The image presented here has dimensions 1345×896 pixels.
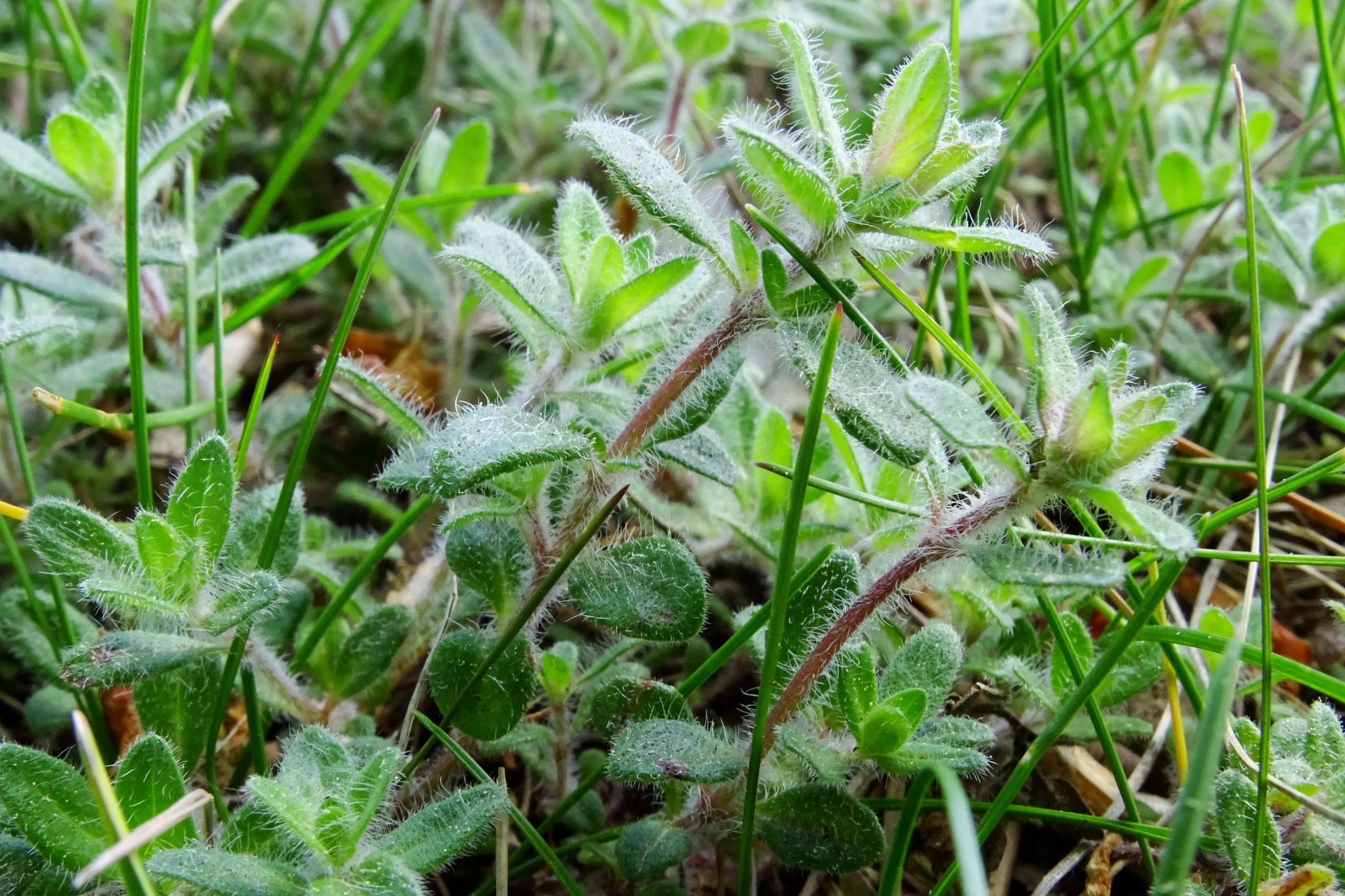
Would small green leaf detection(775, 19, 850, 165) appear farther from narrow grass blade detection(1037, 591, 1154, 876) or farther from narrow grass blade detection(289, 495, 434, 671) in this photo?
narrow grass blade detection(289, 495, 434, 671)

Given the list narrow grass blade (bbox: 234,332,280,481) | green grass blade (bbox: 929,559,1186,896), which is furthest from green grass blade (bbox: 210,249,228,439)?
green grass blade (bbox: 929,559,1186,896)

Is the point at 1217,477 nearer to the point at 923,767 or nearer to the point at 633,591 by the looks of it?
the point at 923,767

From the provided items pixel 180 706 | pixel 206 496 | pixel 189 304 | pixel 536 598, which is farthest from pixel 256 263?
pixel 536 598

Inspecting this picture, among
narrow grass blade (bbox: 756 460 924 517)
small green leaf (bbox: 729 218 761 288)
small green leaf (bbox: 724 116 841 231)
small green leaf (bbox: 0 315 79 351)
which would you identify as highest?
small green leaf (bbox: 724 116 841 231)

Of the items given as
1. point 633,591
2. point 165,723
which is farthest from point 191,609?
point 633,591

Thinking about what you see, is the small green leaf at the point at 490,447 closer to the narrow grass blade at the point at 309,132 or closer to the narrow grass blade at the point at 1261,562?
the narrow grass blade at the point at 1261,562
